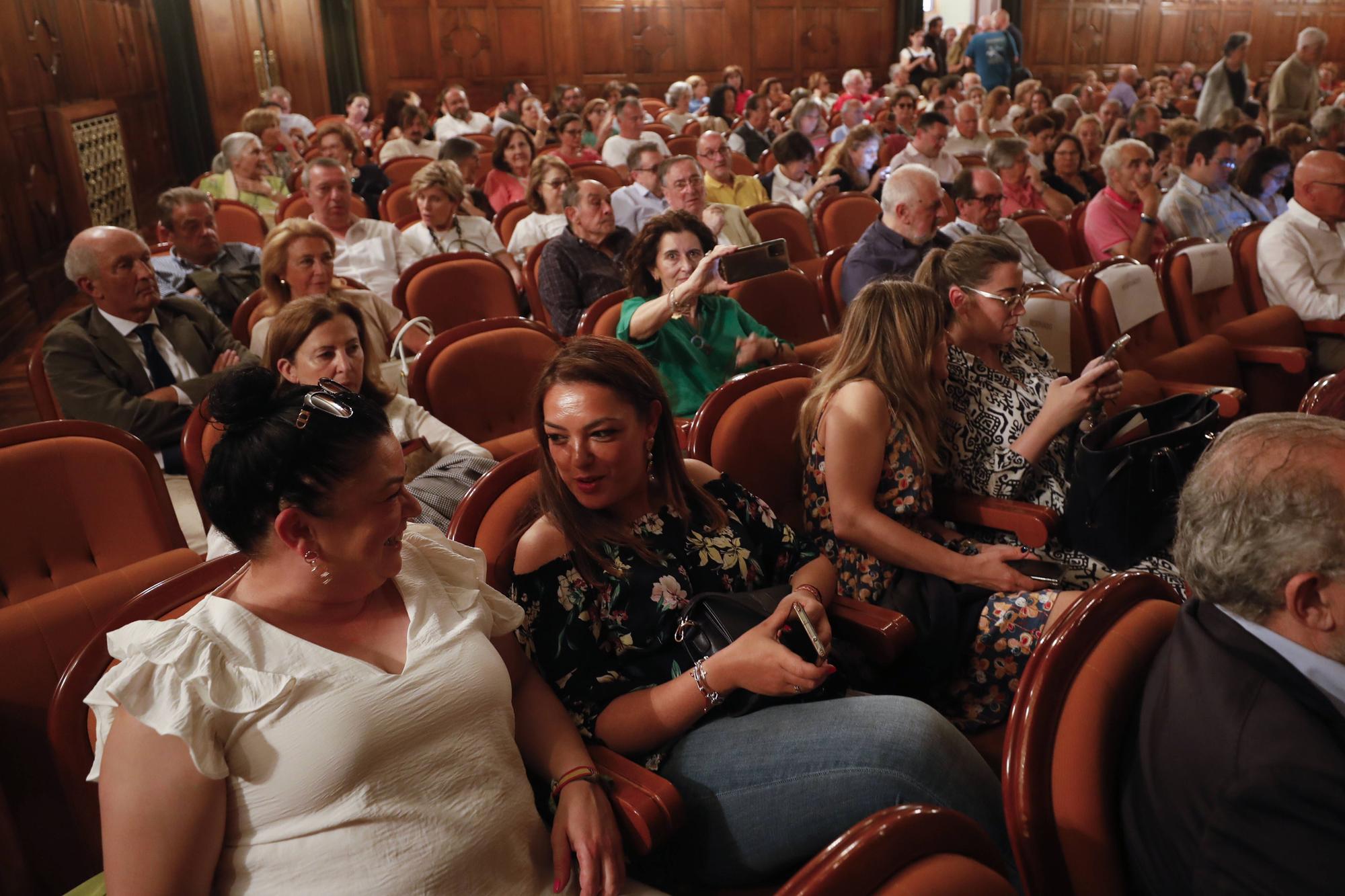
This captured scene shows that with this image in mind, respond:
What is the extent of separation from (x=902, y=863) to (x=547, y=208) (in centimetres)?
462

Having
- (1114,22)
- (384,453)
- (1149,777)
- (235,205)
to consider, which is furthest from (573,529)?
(1114,22)

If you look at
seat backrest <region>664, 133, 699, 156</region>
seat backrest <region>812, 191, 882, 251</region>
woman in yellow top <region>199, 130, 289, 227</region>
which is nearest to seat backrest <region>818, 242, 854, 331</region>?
seat backrest <region>812, 191, 882, 251</region>

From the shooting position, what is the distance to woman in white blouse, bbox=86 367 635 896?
1016mm

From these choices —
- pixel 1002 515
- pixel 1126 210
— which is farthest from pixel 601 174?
pixel 1002 515

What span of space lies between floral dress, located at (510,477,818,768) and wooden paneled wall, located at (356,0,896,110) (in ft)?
40.1

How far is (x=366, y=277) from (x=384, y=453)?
3443 mm

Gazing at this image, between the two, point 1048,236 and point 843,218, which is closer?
point 1048,236

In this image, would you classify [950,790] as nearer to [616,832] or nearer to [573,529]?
[616,832]

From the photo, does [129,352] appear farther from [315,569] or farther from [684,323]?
[315,569]

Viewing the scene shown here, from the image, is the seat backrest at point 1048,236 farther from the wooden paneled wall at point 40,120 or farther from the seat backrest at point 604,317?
the wooden paneled wall at point 40,120

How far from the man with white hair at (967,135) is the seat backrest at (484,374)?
6137mm

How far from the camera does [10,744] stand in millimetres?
1545

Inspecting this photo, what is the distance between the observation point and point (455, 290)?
398 cm

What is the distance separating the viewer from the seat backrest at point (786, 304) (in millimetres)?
3576
